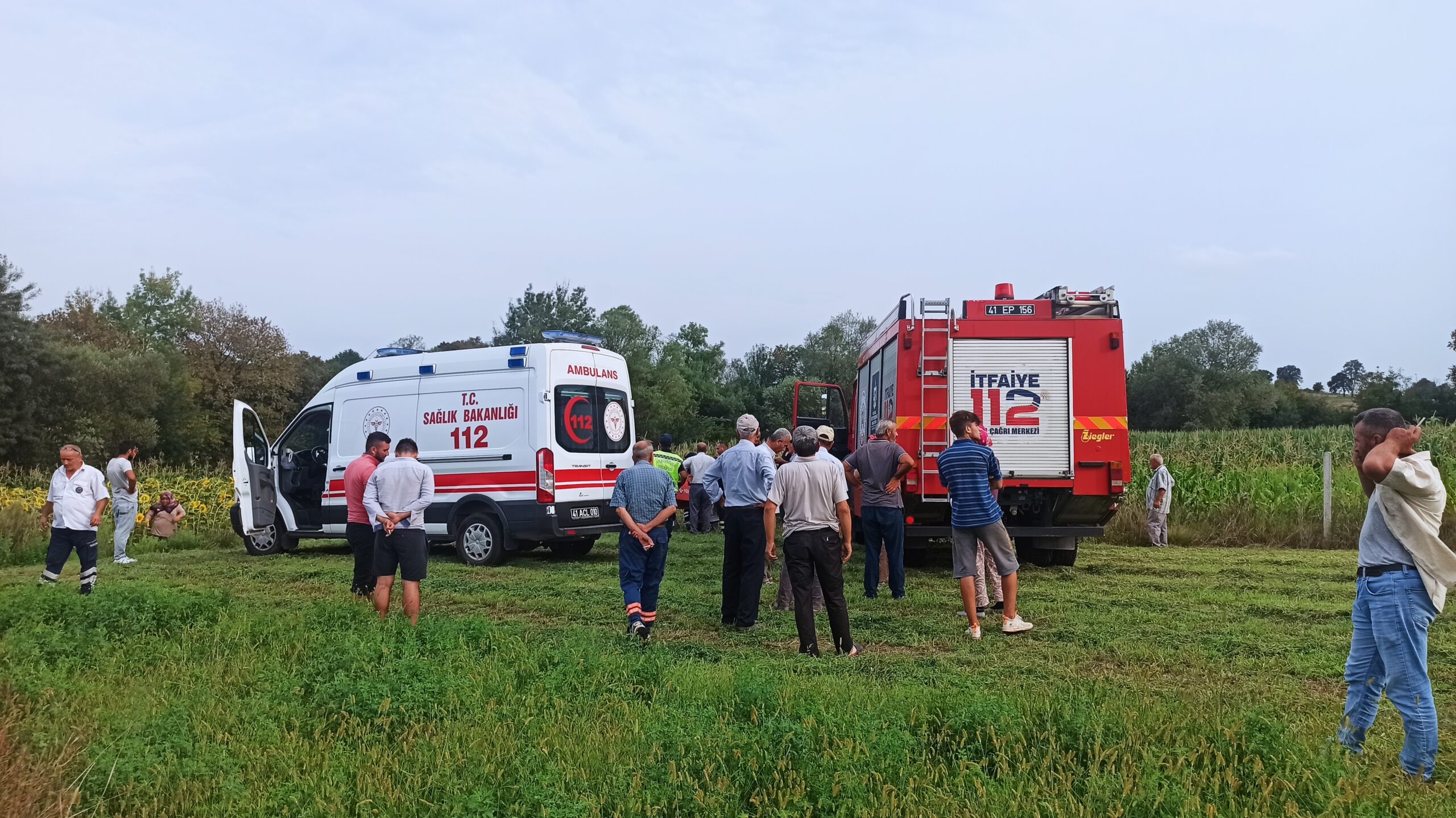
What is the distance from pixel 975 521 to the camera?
8.12m

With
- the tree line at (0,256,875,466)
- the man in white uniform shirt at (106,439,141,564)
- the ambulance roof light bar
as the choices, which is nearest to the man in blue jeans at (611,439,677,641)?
the ambulance roof light bar

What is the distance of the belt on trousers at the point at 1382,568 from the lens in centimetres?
450

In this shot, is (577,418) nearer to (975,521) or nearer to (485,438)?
(485,438)

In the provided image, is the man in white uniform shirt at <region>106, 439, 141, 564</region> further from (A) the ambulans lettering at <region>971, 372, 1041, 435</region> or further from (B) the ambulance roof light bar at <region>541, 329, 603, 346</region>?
(A) the ambulans lettering at <region>971, 372, 1041, 435</region>

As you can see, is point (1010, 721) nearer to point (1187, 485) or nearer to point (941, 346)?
point (941, 346)

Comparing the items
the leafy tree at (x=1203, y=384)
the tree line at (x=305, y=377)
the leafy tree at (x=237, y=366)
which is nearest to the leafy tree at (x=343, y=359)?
the tree line at (x=305, y=377)

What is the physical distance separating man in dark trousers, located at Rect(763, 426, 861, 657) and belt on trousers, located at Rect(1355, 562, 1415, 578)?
334 centimetres

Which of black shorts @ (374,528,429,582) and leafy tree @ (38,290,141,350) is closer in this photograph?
black shorts @ (374,528,429,582)

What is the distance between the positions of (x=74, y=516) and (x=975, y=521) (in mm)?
8975

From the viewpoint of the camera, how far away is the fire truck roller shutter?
11.4m

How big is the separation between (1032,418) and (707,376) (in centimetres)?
6828

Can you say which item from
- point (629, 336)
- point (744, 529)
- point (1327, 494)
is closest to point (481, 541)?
point (744, 529)

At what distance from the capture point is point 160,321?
59.1 metres

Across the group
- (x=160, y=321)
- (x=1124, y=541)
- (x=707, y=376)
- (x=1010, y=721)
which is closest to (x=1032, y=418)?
(x=1124, y=541)
